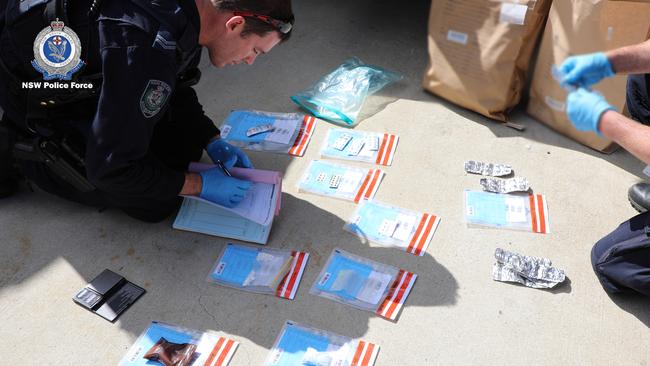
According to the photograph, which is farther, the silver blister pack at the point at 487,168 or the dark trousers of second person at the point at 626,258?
the silver blister pack at the point at 487,168

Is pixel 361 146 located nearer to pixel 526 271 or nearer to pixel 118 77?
pixel 526 271

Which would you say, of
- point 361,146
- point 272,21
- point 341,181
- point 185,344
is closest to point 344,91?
point 361,146

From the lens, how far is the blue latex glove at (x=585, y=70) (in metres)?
1.71

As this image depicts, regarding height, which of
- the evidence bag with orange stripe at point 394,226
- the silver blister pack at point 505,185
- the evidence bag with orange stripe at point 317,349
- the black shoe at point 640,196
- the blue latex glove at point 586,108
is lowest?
the black shoe at point 640,196

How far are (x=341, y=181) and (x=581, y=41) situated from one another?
1.15 metres

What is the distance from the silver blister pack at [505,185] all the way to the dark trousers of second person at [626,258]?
0.40m

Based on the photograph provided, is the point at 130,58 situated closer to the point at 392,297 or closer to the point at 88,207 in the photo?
the point at 88,207

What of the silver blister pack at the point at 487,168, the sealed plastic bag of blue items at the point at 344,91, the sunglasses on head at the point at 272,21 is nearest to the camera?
the sunglasses on head at the point at 272,21

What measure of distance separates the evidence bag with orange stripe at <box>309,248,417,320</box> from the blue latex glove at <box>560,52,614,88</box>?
2.72 feet

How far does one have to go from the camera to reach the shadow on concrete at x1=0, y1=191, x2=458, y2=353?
1868 millimetres

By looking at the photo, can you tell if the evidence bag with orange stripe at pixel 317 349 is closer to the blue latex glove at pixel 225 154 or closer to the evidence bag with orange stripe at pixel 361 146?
the blue latex glove at pixel 225 154

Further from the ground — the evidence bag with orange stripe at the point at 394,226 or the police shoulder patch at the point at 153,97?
the police shoulder patch at the point at 153,97

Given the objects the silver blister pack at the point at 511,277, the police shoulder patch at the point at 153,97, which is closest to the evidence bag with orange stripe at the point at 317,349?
the silver blister pack at the point at 511,277

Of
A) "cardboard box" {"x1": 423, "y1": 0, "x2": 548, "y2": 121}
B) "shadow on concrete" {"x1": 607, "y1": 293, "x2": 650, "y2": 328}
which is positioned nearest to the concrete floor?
"shadow on concrete" {"x1": 607, "y1": 293, "x2": 650, "y2": 328}
